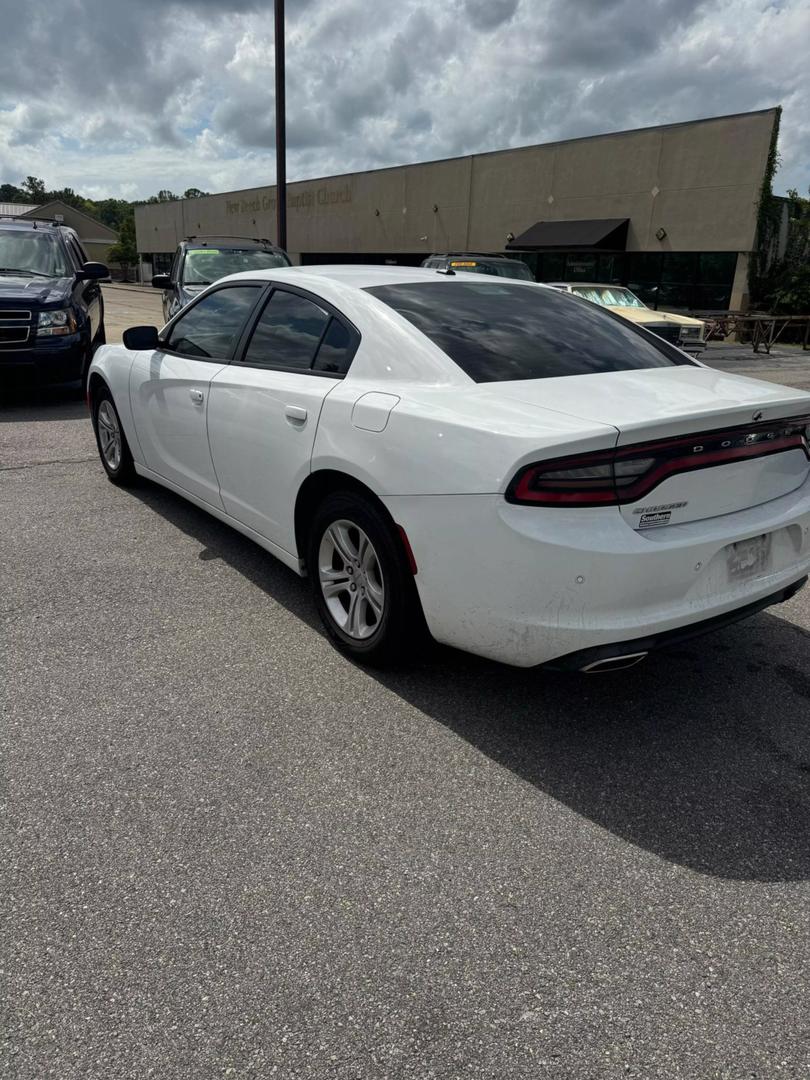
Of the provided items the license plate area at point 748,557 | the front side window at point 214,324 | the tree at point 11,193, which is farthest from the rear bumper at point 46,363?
the tree at point 11,193

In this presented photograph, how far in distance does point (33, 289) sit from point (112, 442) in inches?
162

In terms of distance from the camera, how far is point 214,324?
4.39 m

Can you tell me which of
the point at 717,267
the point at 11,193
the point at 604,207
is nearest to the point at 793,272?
the point at 717,267

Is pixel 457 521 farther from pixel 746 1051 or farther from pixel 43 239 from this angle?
pixel 43 239

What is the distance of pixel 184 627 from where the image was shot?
12.0 ft

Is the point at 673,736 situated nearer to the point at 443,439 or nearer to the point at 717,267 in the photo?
the point at 443,439

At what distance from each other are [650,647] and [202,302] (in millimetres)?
3330

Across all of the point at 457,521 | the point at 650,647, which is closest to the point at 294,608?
the point at 457,521

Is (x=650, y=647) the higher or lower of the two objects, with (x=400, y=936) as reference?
higher

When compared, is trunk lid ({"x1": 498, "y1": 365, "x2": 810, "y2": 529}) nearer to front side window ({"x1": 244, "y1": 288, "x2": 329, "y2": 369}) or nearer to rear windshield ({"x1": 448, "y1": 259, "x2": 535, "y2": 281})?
front side window ({"x1": 244, "y1": 288, "x2": 329, "y2": 369})

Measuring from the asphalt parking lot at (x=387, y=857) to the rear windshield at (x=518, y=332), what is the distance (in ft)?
4.21

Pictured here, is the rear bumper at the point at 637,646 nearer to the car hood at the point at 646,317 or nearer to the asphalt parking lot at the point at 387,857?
the asphalt parking lot at the point at 387,857

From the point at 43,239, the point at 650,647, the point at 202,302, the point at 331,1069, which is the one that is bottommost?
the point at 331,1069

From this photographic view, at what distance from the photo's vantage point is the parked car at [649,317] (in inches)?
Result: 541
